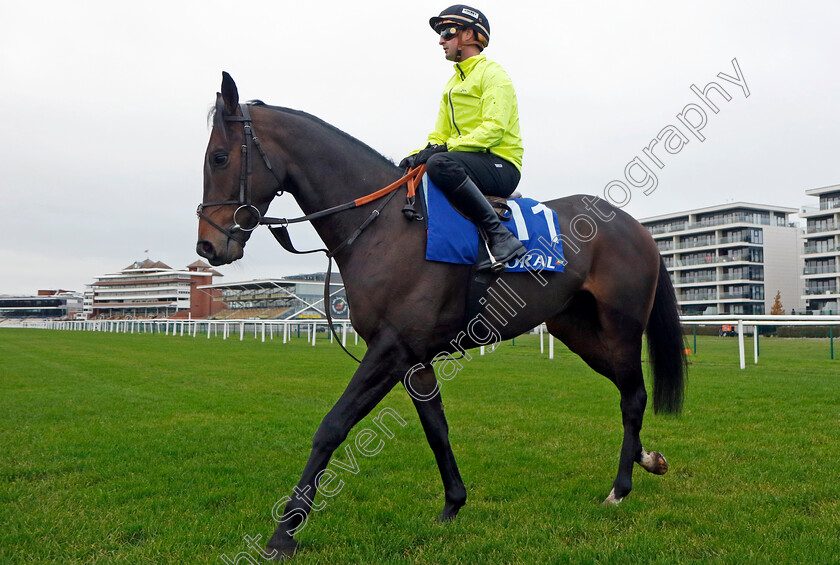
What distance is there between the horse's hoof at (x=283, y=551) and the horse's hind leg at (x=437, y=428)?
3.18ft

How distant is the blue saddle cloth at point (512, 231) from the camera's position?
12.3 ft

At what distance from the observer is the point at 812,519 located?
364 centimetres

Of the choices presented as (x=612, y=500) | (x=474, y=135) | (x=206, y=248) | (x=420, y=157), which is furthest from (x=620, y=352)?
(x=206, y=248)

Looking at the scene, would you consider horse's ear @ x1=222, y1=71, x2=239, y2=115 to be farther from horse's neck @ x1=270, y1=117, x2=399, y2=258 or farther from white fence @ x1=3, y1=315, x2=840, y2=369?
white fence @ x1=3, y1=315, x2=840, y2=369

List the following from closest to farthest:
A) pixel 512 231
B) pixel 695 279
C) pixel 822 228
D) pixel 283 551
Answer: pixel 283 551
pixel 512 231
pixel 822 228
pixel 695 279

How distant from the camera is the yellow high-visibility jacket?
3963 mm

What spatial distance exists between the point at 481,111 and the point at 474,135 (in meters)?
0.25

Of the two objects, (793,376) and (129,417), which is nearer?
(129,417)

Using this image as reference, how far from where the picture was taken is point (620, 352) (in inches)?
184

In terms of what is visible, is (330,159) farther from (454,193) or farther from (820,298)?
(820,298)

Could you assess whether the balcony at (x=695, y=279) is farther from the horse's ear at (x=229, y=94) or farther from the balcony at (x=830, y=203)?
the horse's ear at (x=229, y=94)

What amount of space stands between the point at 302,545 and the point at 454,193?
2180 millimetres

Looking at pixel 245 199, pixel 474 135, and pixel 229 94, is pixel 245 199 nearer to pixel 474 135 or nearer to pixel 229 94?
pixel 229 94

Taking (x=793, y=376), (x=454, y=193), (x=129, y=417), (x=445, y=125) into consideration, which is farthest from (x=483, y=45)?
(x=793, y=376)
